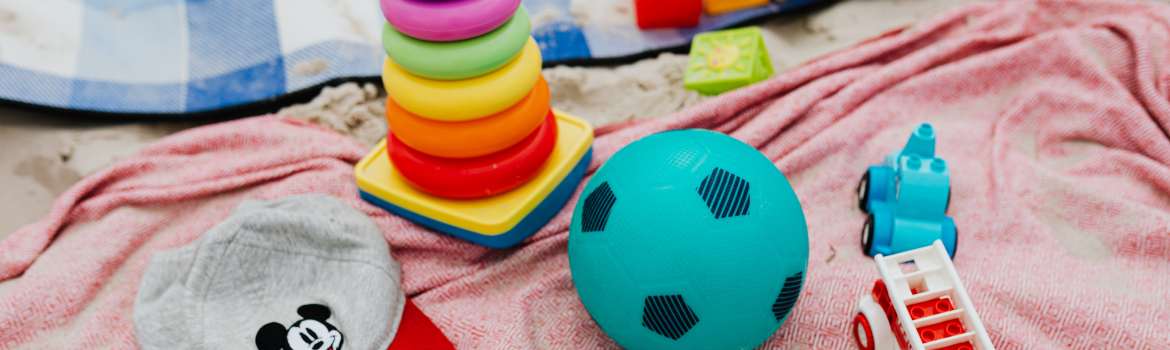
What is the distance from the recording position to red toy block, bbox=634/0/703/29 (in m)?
1.66

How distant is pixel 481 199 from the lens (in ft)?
4.05

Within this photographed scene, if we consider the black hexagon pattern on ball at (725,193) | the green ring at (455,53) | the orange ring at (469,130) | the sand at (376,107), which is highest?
the green ring at (455,53)

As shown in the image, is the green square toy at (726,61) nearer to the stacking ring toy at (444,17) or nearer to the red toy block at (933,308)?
the stacking ring toy at (444,17)

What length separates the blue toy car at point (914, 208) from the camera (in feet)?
3.81

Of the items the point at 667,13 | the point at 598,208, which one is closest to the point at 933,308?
the point at 598,208

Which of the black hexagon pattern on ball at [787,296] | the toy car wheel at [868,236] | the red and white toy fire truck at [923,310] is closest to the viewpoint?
the red and white toy fire truck at [923,310]

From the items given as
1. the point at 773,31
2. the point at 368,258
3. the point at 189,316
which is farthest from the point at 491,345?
the point at 773,31

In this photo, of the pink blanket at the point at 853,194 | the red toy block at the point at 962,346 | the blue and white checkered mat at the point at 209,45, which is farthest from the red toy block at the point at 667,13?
the red toy block at the point at 962,346

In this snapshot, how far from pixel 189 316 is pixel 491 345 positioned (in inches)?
15.1

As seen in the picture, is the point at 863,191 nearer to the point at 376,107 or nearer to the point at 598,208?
the point at 598,208

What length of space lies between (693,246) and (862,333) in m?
0.29

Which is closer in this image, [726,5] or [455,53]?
[455,53]

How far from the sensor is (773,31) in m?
1.70

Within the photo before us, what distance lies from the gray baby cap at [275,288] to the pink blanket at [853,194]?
0.23 ft
